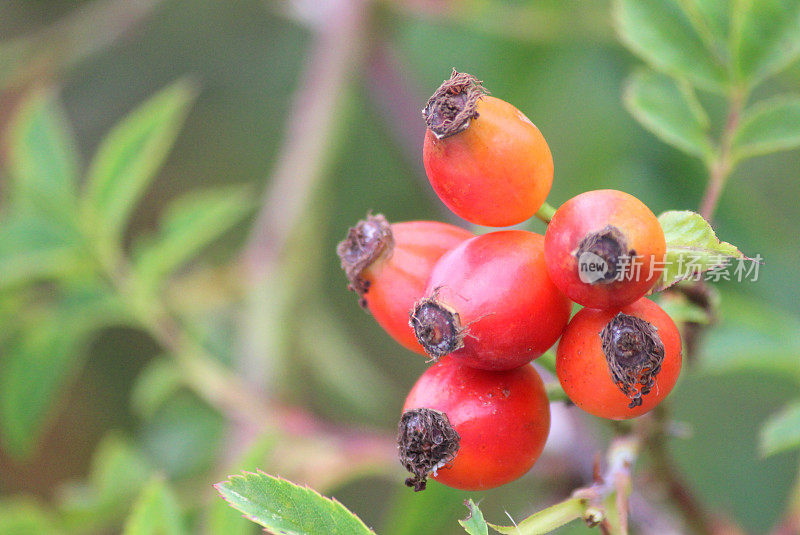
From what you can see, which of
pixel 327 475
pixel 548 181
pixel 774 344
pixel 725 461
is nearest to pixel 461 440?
pixel 548 181

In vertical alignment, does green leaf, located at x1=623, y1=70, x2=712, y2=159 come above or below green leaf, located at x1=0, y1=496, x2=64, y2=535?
above

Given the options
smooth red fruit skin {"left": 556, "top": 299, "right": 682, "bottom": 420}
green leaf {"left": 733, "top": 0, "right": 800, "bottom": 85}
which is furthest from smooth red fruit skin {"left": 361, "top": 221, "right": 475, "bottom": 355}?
green leaf {"left": 733, "top": 0, "right": 800, "bottom": 85}

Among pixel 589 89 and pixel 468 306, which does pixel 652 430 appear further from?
Result: pixel 589 89

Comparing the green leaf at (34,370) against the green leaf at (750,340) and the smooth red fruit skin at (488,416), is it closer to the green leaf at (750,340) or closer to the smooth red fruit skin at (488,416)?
the smooth red fruit skin at (488,416)

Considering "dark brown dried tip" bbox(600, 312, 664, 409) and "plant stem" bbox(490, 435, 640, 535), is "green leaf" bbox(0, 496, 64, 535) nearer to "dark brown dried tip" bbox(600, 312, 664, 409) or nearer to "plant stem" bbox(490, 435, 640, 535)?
"plant stem" bbox(490, 435, 640, 535)

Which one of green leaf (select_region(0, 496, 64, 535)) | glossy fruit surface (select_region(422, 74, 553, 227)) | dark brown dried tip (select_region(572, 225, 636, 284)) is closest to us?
dark brown dried tip (select_region(572, 225, 636, 284))

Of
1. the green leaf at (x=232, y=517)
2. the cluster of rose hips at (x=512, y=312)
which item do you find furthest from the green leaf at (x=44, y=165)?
the cluster of rose hips at (x=512, y=312)

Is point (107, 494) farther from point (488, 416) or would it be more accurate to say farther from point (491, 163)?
point (491, 163)
